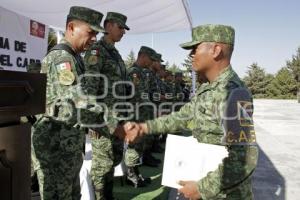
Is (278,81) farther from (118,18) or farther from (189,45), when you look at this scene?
(189,45)

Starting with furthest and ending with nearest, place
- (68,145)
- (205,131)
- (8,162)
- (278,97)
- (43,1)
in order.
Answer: (278,97)
(43,1)
(68,145)
(205,131)
(8,162)

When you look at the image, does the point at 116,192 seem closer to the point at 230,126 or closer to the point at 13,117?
the point at 230,126

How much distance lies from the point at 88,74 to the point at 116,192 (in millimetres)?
2025

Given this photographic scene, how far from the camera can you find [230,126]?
1.93 m

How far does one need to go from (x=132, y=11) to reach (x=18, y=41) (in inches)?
127

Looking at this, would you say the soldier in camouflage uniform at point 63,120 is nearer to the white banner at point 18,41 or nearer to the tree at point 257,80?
the white banner at point 18,41

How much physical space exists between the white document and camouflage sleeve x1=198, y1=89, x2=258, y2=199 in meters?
0.09

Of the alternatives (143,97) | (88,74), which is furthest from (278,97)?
(88,74)

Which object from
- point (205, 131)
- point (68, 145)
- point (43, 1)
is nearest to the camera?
point (205, 131)

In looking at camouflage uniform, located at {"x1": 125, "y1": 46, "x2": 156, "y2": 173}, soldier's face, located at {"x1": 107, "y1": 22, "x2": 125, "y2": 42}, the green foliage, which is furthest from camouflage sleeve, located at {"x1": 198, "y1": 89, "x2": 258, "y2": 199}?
the green foliage

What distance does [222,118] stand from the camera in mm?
1998

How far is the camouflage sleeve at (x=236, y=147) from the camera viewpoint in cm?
191

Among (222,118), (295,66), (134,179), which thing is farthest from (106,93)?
(295,66)

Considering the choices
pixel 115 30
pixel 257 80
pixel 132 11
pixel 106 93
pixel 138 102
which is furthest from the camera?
pixel 257 80
